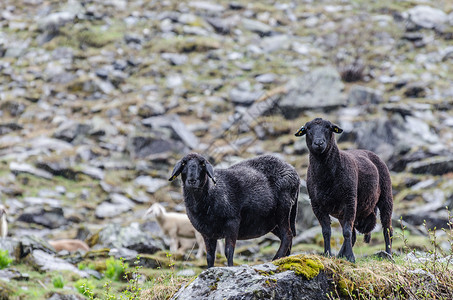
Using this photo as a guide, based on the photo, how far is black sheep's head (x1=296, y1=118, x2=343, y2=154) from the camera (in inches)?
298

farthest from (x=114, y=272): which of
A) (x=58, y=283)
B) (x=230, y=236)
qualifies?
(x=230, y=236)

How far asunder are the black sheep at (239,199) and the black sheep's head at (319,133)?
32.4 inches

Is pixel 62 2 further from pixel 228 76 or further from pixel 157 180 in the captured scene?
pixel 157 180

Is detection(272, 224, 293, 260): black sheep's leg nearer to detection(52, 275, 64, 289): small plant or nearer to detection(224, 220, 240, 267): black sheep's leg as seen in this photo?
detection(224, 220, 240, 267): black sheep's leg

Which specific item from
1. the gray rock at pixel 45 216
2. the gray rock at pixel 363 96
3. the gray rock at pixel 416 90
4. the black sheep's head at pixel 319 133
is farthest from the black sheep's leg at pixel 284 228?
the gray rock at pixel 416 90

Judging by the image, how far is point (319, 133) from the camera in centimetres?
765

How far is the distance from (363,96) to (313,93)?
2688mm

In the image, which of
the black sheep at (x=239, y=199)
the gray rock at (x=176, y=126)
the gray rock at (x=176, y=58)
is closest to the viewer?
the black sheep at (x=239, y=199)

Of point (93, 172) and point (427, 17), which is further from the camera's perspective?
point (427, 17)

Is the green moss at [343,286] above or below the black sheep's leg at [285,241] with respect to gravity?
above

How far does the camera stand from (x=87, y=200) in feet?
80.7

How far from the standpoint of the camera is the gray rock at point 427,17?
3934 centimetres

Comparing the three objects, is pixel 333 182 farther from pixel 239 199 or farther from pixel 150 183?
pixel 150 183

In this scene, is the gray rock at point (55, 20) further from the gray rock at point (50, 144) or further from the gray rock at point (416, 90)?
the gray rock at point (416, 90)
